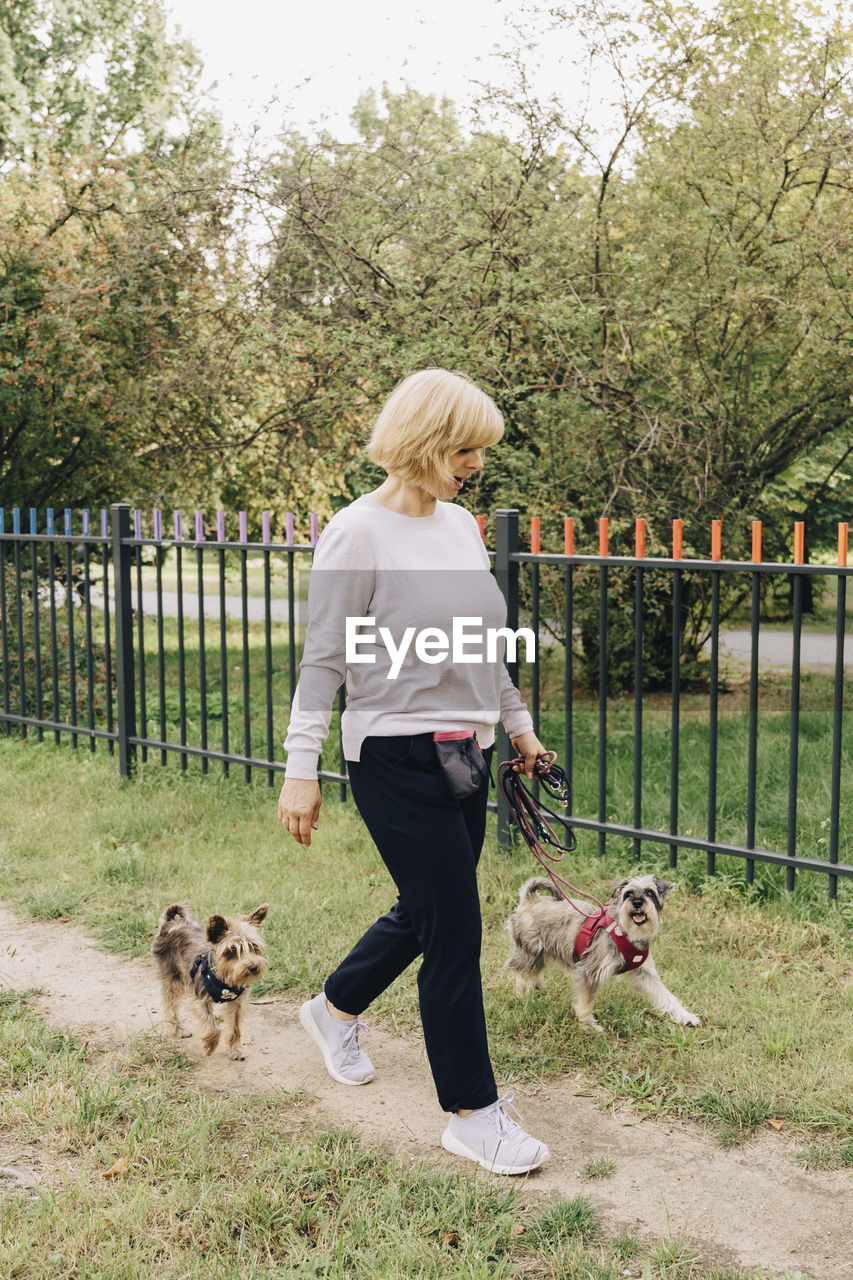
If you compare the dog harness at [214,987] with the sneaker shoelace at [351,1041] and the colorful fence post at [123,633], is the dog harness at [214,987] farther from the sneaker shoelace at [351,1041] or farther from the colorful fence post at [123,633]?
the colorful fence post at [123,633]

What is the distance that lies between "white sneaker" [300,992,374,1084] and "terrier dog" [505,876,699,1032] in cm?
69

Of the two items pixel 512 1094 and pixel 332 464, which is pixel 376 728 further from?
pixel 332 464

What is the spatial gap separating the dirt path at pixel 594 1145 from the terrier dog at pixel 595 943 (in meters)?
0.38

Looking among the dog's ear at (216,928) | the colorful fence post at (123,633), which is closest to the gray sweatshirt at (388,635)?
the dog's ear at (216,928)

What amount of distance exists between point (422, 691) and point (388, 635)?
0.53ft

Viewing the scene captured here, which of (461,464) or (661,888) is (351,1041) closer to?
(661,888)

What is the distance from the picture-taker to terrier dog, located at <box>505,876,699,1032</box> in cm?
371

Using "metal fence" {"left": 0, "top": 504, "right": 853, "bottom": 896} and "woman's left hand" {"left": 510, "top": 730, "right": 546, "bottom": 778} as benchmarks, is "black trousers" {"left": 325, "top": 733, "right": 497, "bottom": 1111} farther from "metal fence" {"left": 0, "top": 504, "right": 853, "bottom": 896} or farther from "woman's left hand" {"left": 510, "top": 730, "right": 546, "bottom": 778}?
"metal fence" {"left": 0, "top": 504, "right": 853, "bottom": 896}

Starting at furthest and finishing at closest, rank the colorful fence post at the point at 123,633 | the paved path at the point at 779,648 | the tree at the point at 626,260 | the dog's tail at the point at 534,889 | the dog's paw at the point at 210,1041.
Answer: the paved path at the point at 779,648 → the tree at the point at 626,260 → the colorful fence post at the point at 123,633 → the dog's tail at the point at 534,889 → the dog's paw at the point at 210,1041

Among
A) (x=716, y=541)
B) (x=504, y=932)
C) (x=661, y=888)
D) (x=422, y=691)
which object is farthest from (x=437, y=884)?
(x=716, y=541)

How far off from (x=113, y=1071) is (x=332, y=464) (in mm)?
6076

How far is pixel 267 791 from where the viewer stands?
661 cm

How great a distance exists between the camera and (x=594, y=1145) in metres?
3.20

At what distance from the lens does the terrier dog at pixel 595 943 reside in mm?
3715
